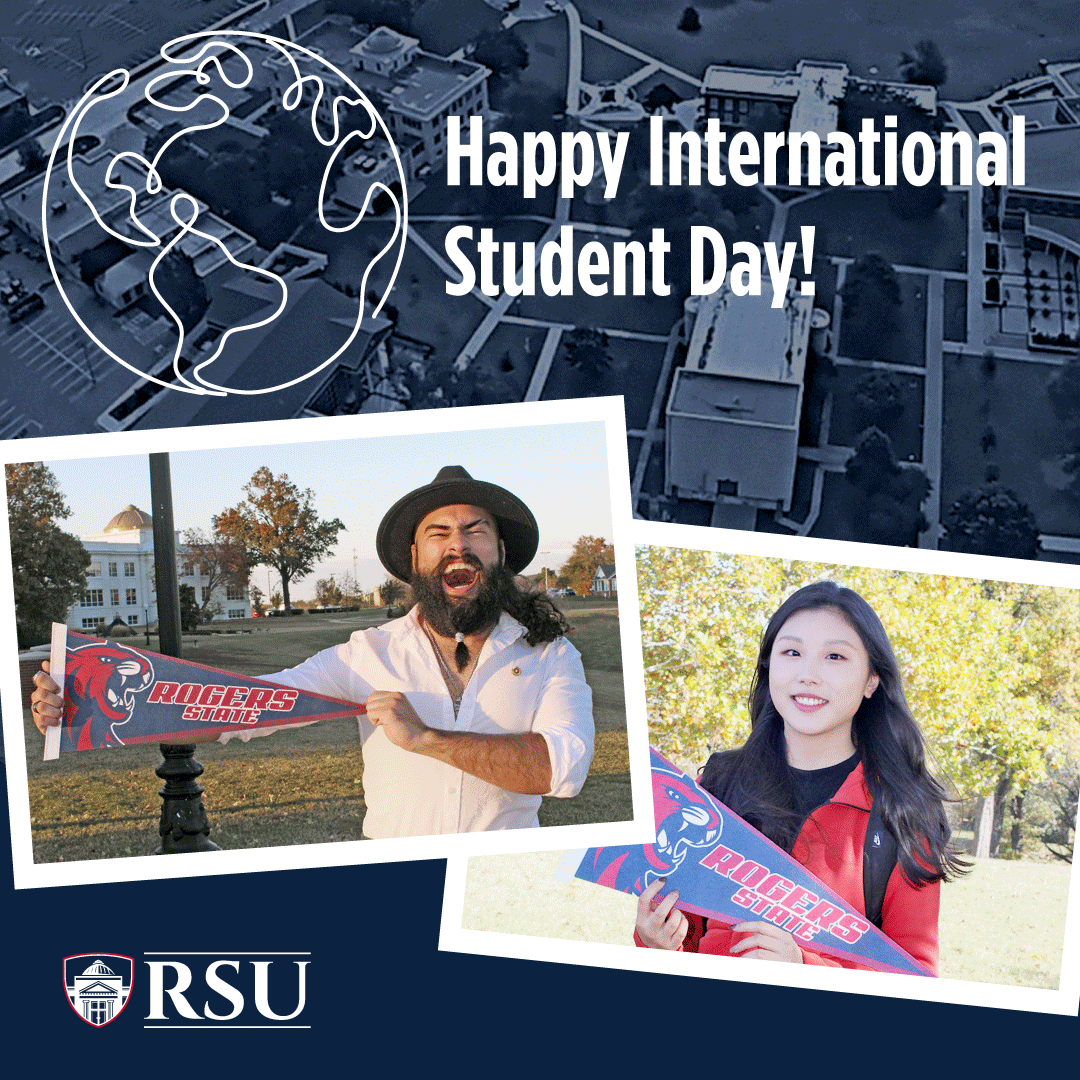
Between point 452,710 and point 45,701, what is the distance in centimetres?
228

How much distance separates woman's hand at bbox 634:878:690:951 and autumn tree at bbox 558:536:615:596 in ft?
5.70

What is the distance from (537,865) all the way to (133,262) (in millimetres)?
17407

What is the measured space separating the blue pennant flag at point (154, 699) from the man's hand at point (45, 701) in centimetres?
7

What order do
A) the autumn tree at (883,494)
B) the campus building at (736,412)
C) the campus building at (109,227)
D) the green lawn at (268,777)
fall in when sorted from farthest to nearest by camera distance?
the campus building at (109,227) < the autumn tree at (883,494) < the campus building at (736,412) < the green lawn at (268,777)

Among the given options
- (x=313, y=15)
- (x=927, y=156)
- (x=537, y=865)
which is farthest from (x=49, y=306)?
(x=537, y=865)

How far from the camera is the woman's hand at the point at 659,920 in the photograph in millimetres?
6375

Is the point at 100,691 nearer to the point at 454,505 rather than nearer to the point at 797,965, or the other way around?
the point at 454,505

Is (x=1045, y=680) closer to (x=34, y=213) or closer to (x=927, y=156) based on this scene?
(x=927, y=156)

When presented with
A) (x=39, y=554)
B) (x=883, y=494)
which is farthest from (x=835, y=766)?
(x=883, y=494)

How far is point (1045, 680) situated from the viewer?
23.4 ft

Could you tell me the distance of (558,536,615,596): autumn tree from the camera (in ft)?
21.1

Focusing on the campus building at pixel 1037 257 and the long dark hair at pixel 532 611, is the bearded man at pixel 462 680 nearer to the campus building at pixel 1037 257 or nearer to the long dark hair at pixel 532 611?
the long dark hair at pixel 532 611

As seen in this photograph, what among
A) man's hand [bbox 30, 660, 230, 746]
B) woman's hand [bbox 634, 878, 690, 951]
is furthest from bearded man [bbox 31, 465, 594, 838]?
man's hand [bbox 30, 660, 230, 746]

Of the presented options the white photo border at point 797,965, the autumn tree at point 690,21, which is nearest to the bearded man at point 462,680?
the white photo border at point 797,965
